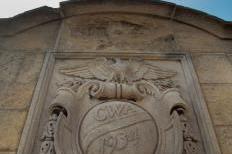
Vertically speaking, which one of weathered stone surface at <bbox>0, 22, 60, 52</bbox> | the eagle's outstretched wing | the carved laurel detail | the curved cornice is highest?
the curved cornice

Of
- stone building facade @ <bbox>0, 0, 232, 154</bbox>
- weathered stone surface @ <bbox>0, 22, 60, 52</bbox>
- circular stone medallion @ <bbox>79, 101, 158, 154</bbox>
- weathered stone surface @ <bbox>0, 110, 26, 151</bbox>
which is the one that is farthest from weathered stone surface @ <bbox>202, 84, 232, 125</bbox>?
weathered stone surface @ <bbox>0, 22, 60, 52</bbox>

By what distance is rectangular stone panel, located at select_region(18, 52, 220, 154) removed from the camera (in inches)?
111

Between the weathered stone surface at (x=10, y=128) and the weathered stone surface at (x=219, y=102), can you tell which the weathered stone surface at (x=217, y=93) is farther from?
the weathered stone surface at (x=10, y=128)

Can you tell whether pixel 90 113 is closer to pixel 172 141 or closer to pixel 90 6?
pixel 172 141

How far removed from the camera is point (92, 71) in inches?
149

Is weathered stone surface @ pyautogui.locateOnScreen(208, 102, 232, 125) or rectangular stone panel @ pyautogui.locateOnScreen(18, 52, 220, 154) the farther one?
weathered stone surface @ pyautogui.locateOnScreen(208, 102, 232, 125)

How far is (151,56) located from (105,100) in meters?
1.17

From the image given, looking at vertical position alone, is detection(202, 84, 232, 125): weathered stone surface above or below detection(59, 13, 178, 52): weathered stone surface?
below

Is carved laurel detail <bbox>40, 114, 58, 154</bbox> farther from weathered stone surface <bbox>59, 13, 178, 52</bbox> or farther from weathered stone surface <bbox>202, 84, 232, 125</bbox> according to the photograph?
weathered stone surface <bbox>202, 84, 232, 125</bbox>

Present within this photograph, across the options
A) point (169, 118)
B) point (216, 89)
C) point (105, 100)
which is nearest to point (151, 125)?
point (169, 118)

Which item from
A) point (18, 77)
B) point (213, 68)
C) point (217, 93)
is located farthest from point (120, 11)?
point (217, 93)

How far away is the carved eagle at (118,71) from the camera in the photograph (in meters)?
3.69

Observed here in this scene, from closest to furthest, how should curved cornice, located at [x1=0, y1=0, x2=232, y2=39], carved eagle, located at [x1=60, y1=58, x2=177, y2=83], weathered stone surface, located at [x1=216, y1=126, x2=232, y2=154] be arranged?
weathered stone surface, located at [x1=216, y1=126, x2=232, y2=154] → carved eagle, located at [x1=60, y1=58, x2=177, y2=83] → curved cornice, located at [x1=0, y1=0, x2=232, y2=39]

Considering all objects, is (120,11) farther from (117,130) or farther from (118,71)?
(117,130)
